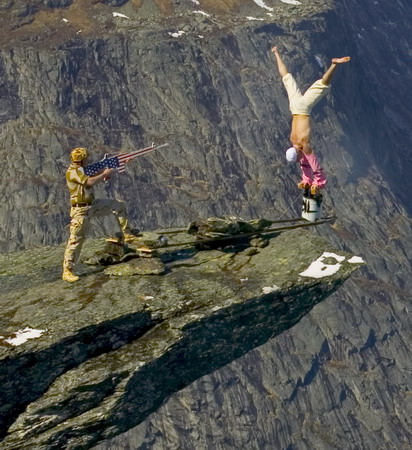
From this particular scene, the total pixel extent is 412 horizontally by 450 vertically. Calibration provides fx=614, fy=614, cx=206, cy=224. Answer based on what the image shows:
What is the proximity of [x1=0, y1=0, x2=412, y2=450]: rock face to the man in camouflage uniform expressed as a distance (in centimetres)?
8527

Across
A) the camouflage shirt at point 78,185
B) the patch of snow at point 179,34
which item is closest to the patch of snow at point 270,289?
the camouflage shirt at point 78,185

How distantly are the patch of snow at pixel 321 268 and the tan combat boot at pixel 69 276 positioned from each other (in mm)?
6090

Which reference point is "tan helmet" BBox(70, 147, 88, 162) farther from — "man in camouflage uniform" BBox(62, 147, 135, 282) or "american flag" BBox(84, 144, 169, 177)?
"american flag" BBox(84, 144, 169, 177)

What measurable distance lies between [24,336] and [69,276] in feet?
9.53

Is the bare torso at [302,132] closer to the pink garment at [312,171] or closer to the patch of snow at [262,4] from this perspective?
the pink garment at [312,171]

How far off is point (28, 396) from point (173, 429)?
3541 inches

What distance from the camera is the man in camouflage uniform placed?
52.7 feet

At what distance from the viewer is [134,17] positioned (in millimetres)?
125562

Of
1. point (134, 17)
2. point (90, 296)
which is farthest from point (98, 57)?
point (90, 296)

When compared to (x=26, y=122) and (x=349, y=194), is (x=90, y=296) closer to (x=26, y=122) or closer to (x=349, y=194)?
(x=26, y=122)

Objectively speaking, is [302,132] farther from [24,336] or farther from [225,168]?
[225,168]

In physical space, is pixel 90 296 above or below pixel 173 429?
above

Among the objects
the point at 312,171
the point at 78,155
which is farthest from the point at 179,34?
the point at 78,155

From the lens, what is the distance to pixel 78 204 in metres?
16.6
